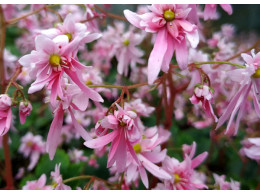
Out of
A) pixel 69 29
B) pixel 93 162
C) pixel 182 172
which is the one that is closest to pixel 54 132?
pixel 69 29

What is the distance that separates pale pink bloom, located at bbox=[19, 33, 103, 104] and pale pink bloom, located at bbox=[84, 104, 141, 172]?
1.6 inches

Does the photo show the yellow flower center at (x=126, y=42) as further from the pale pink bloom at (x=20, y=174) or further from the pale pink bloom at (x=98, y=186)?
the pale pink bloom at (x=20, y=174)

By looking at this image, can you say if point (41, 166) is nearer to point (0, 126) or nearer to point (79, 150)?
point (79, 150)

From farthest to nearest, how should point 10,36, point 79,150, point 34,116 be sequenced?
point 10,36 < point 34,116 < point 79,150

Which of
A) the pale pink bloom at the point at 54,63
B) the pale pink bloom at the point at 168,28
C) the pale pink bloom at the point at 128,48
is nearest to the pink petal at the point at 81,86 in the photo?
the pale pink bloom at the point at 54,63

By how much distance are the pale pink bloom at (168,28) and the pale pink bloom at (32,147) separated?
2.24ft

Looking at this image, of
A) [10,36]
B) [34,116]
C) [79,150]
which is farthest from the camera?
[10,36]

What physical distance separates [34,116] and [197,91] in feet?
2.89

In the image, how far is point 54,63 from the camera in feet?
1.42

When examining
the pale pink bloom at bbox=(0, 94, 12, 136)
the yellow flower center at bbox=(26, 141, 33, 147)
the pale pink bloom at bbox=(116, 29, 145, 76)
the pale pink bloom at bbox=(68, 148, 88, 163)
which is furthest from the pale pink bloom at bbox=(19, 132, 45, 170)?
the pale pink bloom at bbox=(0, 94, 12, 136)

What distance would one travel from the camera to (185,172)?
592mm
